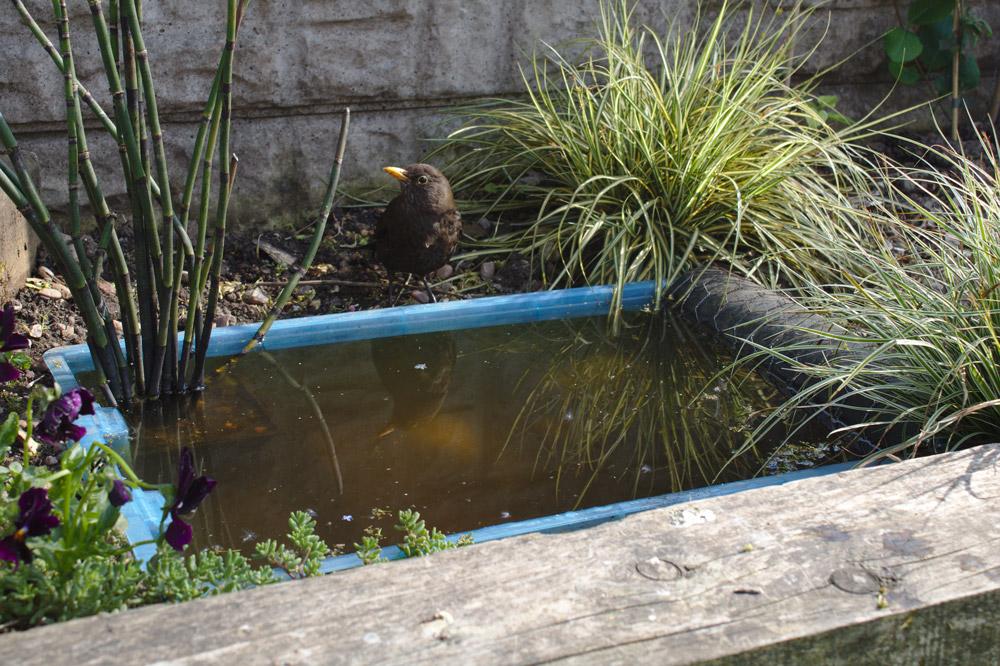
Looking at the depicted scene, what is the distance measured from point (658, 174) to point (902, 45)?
1.58 m

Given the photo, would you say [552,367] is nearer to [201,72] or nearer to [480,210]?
[480,210]

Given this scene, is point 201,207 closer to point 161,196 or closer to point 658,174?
point 161,196

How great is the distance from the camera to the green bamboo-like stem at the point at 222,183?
177cm

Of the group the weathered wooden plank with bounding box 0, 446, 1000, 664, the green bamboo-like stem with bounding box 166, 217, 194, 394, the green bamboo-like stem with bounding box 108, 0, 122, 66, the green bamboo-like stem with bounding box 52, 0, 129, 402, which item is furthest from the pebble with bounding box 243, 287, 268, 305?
the weathered wooden plank with bounding box 0, 446, 1000, 664

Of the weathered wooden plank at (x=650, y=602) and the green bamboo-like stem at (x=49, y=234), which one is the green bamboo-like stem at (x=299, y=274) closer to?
the green bamboo-like stem at (x=49, y=234)

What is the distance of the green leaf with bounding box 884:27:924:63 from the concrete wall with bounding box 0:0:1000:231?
0.81 m

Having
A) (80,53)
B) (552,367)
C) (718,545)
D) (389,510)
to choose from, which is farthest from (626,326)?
(80,53)

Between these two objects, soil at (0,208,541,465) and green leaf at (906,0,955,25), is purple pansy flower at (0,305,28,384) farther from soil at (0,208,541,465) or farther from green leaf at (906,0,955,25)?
green leaf at (906,0,955,25)

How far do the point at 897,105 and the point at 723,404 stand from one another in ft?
9.24

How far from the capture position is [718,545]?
1.10 m

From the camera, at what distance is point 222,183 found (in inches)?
78.6

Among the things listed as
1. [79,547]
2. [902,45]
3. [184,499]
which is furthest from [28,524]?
[902,45]

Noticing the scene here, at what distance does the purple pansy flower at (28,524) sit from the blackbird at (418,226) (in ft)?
5.73

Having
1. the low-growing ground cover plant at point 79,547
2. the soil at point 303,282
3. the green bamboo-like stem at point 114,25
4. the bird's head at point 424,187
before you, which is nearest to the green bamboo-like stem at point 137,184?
the green bamboo-like stem at point 114,25
